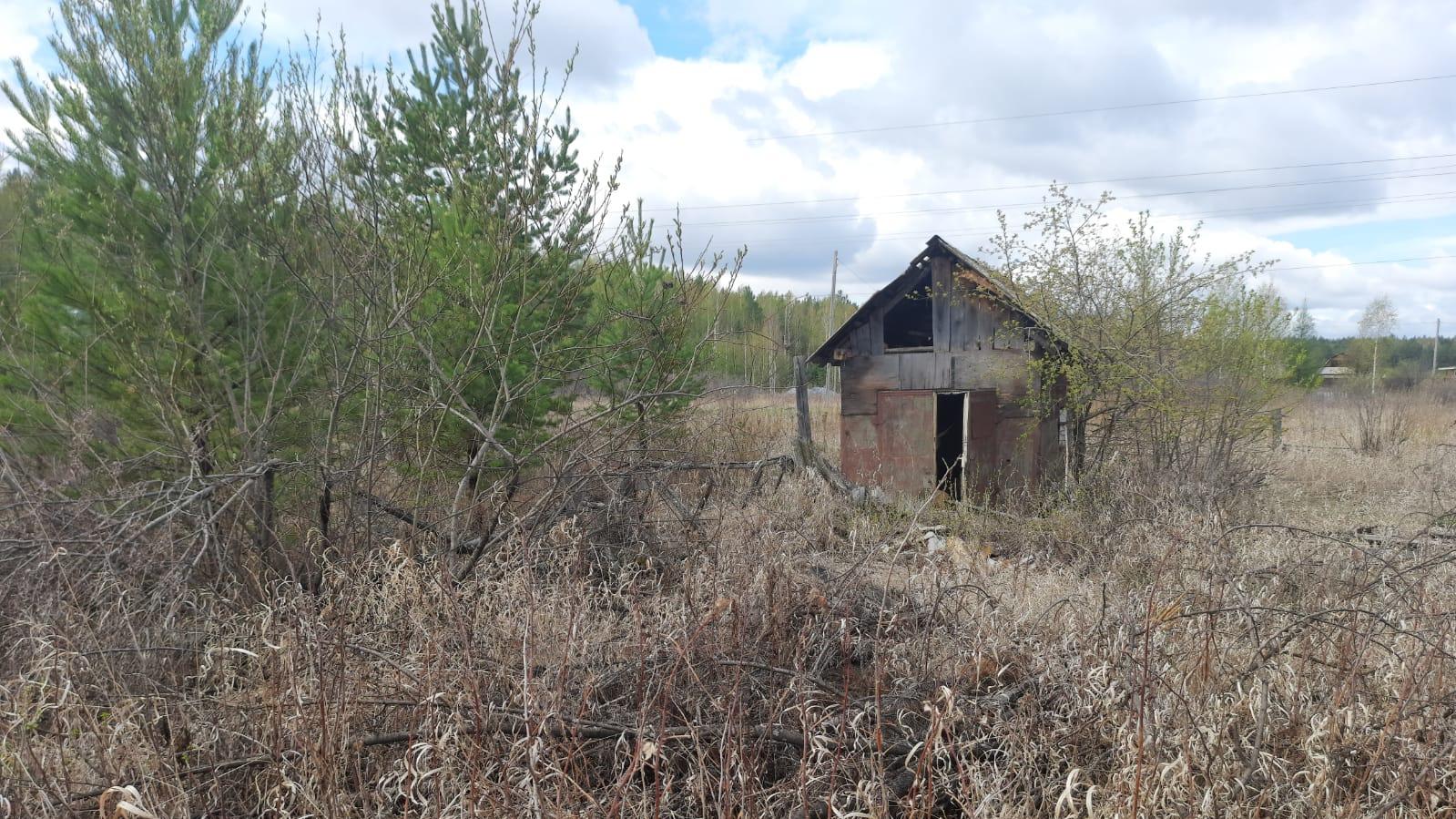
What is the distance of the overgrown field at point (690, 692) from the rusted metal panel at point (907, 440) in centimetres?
545

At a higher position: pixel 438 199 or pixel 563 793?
pixel 438 199

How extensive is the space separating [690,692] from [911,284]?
893cm

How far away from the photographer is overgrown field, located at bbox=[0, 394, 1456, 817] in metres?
2.75

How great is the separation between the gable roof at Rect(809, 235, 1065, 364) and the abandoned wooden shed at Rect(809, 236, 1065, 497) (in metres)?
0.01

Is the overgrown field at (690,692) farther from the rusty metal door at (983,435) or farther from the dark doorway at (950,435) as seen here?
the dark doorway at (950,435)

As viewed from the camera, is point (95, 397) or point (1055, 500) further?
point (1055, 500)

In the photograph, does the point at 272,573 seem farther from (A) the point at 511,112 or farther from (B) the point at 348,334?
(A) the point at 511,112

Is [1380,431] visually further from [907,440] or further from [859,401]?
[859,401]

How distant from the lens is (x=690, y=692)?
345 centimetres

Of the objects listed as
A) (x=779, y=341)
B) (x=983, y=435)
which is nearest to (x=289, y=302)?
(x=779, y=341)

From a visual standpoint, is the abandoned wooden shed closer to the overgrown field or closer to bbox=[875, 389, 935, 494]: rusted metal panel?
bbox=[875, 389, 935, 494]: rusted metal panel

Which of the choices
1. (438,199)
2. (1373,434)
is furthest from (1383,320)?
(438,199)

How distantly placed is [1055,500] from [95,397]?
987 centimetres

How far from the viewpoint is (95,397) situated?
6203mm
